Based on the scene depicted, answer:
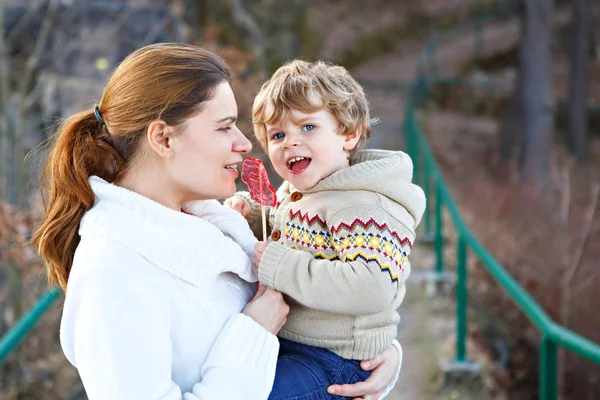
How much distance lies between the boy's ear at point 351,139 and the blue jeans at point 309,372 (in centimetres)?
59

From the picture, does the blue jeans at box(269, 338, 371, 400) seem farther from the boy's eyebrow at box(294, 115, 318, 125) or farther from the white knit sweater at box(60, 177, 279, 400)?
the boy's eyebrow at box(294, 115, 318, 125)

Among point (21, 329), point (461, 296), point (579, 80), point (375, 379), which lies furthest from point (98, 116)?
point (579, 80)

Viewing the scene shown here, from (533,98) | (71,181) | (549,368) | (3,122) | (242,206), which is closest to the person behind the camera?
(71,181)

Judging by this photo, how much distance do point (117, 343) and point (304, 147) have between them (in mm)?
803

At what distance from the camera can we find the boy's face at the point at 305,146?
7.16ft

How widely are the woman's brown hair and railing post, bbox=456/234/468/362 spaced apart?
302 cm

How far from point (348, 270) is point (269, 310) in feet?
0.74

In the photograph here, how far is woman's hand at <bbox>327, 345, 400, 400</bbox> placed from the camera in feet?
6.93

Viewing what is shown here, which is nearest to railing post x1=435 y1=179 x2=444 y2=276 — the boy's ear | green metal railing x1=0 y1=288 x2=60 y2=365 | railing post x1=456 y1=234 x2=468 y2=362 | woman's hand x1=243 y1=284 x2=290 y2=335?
railing post x1=456 y1=234 x2=468 y2=362

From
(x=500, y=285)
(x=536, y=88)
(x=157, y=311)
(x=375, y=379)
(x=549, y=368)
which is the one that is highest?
(x=157, y=311)

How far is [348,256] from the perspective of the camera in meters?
2.06

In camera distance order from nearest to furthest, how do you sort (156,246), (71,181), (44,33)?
(156,246) → (71,181) → (44,33)

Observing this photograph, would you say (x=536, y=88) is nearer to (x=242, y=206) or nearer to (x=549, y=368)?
(x=549, y=368)

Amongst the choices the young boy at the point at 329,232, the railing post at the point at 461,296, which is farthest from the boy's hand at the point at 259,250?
the railing post at the point at 461,296
